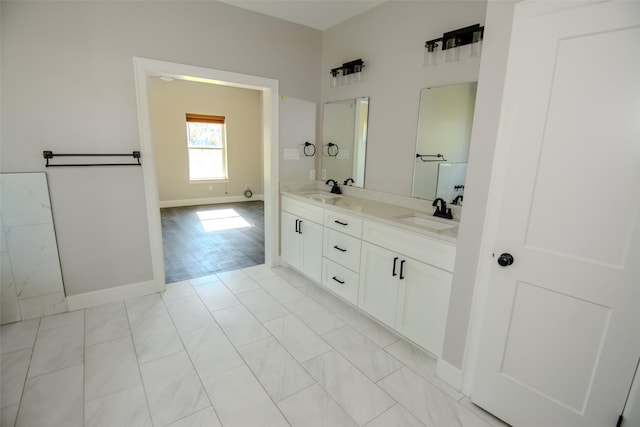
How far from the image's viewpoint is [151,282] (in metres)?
2.94

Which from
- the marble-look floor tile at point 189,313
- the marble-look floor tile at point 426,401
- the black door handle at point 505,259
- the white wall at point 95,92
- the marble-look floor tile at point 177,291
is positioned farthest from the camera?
the marble-look floor tile at point 177,291

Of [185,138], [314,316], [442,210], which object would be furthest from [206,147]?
[442,210]

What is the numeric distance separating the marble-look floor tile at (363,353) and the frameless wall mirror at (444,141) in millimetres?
1267

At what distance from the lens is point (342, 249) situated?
106 inches

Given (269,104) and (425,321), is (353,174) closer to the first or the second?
(269,104)

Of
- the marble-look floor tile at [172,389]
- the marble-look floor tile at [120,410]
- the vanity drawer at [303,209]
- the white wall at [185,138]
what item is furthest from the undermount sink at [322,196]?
the white wall at [185,138]

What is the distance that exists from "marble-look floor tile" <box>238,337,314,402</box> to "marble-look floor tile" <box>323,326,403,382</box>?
1.16 feet

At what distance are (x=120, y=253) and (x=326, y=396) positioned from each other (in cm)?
221

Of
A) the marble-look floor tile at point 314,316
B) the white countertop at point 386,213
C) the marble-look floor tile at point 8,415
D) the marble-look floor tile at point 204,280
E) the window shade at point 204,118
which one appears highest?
the window shade at point 204,118

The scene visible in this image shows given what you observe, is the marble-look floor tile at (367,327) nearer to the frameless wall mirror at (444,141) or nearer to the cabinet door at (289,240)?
the cabinet door at (289,240)

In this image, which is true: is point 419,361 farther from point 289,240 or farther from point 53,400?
point 53,400

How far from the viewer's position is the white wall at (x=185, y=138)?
629cm

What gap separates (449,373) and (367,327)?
72 centimetres

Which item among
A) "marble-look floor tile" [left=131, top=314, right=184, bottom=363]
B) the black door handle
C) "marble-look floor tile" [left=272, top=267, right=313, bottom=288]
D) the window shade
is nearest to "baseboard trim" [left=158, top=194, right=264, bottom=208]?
the window shade
